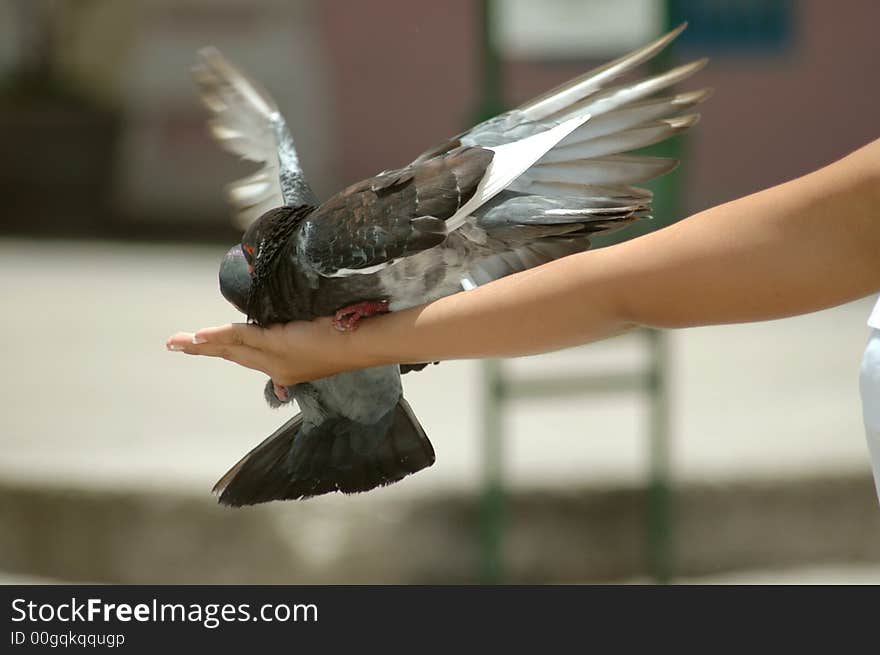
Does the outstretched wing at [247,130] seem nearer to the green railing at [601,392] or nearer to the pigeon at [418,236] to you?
the pigeon at [418,236]

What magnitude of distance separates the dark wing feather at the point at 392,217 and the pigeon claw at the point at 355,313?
0.04 meters

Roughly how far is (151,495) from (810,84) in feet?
13.9

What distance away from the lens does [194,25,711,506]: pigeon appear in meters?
1.48

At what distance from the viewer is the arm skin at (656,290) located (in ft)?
4.19

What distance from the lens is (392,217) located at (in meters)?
1.50

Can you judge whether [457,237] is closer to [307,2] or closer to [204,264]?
[204,264]

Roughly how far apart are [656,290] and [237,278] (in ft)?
1.62

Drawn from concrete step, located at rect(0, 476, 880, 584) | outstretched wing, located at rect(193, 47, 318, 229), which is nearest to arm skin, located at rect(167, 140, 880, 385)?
outstretched wing, located at rect(193, 47, 318, 229)

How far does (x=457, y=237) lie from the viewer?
1.53 m

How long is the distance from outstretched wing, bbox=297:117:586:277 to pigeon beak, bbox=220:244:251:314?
0.07m

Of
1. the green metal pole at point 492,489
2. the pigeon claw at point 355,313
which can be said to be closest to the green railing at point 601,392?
the green metal pole at point 492,489

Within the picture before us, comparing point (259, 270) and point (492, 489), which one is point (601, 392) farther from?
point (259, 270)

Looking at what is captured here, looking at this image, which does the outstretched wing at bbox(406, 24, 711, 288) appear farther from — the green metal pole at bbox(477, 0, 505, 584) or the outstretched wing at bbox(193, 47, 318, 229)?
the green metal pole at bbox(477, 0, 505, 584)

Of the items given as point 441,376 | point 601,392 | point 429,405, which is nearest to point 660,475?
point 601,392
